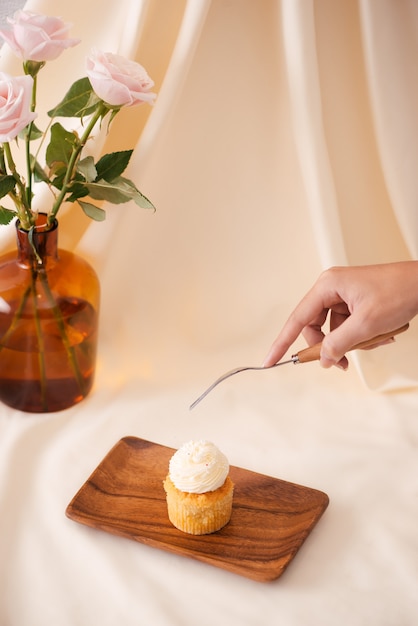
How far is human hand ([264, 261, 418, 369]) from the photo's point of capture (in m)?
1.33

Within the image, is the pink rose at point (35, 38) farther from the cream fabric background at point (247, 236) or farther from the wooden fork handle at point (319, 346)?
the wooden fork handle at point (319, 346)

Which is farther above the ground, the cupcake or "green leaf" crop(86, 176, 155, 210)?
"green leaf" crop(86, 176, 155, 210)

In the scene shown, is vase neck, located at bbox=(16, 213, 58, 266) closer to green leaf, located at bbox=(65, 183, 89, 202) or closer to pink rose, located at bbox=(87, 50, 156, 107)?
green leaf, located at bbox=(65, 183, 89, 202)

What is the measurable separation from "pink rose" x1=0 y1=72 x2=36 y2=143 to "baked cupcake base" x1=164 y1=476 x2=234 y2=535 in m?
0.59

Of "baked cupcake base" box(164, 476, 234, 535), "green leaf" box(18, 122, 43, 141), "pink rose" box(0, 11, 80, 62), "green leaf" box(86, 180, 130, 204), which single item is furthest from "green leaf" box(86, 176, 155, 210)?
"baked cupcake base" box(164, 476, 234, 535)

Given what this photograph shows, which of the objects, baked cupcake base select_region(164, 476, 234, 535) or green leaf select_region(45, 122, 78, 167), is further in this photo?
green leaf select_region(45, 122, 78, 167)

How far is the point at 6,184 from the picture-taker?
1.43 m

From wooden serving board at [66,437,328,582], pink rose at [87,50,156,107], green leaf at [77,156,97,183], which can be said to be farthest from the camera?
green leaf at [77,156,97,183]

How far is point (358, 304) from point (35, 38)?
2.12ft

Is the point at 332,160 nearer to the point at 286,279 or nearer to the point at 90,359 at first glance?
the point at 286,279

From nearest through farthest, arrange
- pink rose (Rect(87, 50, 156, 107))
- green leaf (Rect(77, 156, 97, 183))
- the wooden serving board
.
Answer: the wooden serving board → pink rose (Rect(87, 50, 156, 107)) → green leaf (Rect(77, 156, 97, 183))

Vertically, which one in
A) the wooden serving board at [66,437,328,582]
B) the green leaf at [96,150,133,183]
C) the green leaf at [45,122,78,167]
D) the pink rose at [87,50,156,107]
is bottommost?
the wooden serving board at [66,437,328,582]

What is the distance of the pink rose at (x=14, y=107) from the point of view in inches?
51.6

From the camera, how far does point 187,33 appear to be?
166 centimetres
